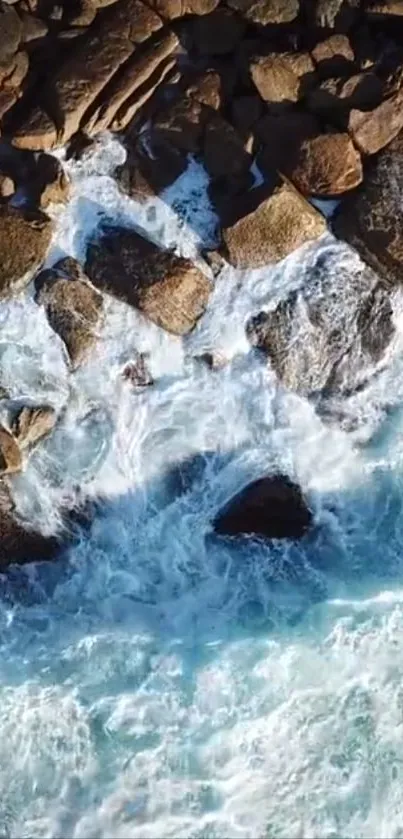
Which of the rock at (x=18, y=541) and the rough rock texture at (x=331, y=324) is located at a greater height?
the rough rock texture at (x=331, y=324)

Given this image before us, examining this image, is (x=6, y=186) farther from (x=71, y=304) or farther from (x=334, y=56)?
(x=334, y=56)

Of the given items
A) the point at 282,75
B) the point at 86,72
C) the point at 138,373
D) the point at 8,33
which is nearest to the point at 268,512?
the point at 138,373

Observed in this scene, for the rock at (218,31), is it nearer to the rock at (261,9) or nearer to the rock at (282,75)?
the rock at (261,9)

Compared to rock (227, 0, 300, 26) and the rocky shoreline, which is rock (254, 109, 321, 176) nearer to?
the rocky shoreline

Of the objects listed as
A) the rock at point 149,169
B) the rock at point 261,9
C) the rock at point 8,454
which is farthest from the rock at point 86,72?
the rock at point 8,454

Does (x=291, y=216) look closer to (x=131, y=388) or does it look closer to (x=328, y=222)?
(x=328, y=222)
